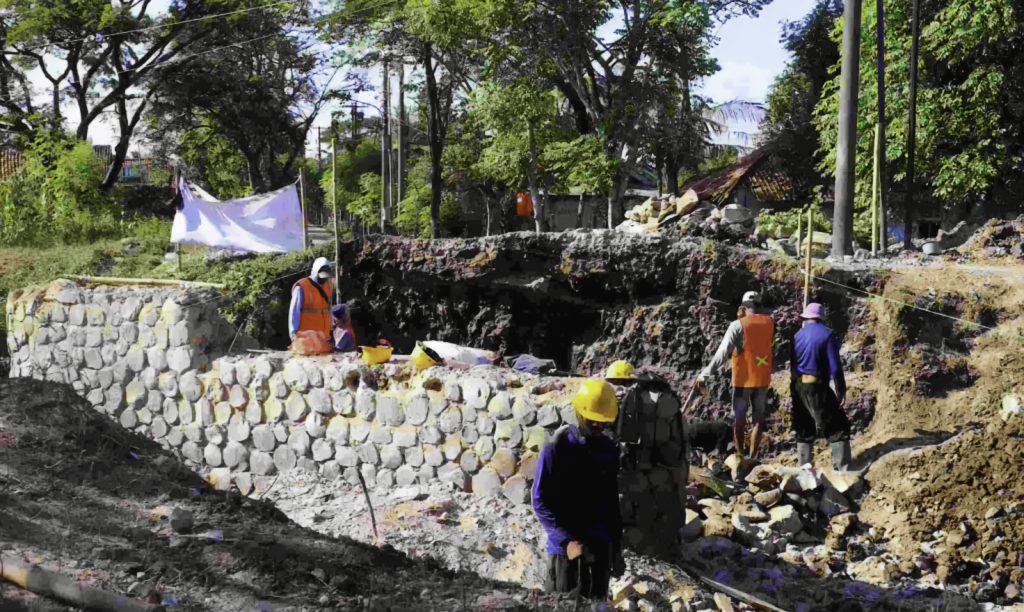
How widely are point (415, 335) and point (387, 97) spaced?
633 inches

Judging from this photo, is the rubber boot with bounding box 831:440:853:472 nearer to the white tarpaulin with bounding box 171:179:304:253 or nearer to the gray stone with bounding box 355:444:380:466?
the gray stone with bounding box 355:444:380:466

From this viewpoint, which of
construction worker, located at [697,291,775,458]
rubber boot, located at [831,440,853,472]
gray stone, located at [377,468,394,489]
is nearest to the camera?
gray stone, located at [377,468,394,489]

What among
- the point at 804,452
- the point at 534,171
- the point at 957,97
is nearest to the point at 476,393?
the point at 804,452

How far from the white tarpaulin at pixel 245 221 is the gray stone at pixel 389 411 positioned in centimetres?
656

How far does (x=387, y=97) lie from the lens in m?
28.2

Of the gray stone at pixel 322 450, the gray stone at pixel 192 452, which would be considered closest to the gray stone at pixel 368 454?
the gray stone at pixel 322 450

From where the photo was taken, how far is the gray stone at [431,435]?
688 centimetres

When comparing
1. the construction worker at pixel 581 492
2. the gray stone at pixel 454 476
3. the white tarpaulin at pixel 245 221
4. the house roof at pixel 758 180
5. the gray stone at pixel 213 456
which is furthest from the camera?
the house roof at pixel 758 180

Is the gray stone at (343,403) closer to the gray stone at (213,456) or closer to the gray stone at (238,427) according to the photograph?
the gray stone at (238,427)

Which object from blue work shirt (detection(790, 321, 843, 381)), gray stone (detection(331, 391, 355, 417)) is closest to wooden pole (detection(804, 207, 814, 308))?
blue work shirt (detection(790, 321, 843, 381))

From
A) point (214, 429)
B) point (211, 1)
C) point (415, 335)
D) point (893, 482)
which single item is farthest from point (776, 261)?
point (211, 1)

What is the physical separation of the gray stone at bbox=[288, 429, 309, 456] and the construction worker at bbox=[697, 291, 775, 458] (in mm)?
3482

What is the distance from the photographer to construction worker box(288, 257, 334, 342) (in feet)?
26.6

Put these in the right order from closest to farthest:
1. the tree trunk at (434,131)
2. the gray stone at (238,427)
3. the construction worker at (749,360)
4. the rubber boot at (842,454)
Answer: the gray stone at (238,427) → the rubber boot at (842,454) → the construction worker at (749,360) → the tree trunk at (434,131)
